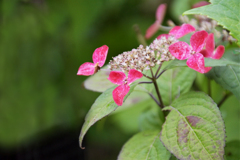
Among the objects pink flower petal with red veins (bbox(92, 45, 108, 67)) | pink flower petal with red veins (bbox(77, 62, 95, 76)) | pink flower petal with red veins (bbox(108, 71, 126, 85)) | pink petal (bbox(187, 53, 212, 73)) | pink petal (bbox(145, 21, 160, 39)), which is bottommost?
pink petal (bbox(145, 21, 160, 39))

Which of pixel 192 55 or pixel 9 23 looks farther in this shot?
pixel 9 23

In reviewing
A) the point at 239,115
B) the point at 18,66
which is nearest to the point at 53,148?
the point at 18,66

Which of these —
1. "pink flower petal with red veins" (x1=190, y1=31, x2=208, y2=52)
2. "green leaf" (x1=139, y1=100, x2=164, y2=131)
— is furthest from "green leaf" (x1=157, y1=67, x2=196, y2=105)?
"pink flower petal with red veins" (x1=190, y1=31, x2=208, y2=52)

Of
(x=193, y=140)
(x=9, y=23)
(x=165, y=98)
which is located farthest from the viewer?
(x=9, y=23)

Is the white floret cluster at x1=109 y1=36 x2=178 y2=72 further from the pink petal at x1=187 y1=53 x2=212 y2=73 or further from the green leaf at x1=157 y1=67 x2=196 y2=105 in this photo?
the green leaf at x1=157 y1=67 x2=196 y2=105

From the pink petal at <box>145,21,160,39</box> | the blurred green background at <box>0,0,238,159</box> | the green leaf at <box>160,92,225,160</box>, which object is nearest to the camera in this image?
the green leaf at <box>160,92,225,160</box>

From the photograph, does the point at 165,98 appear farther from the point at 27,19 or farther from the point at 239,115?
the point at 27,19

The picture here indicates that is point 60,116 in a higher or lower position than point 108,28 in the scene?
lower
